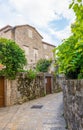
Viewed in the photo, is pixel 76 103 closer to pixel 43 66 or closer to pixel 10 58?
pixel 10 58

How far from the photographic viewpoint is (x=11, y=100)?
564 inches

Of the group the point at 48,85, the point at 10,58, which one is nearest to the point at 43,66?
the point at 48,85

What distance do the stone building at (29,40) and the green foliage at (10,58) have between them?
43.2 feet

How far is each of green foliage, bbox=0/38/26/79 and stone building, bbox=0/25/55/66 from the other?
1316cm

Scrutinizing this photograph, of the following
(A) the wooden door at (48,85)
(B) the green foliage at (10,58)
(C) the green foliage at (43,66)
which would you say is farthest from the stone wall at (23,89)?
(C) the green foliage at (43,66)

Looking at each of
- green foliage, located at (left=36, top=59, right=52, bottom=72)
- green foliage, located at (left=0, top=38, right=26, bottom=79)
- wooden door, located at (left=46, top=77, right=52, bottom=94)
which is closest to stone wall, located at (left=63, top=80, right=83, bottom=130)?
green foliage, located at (left=0, top=38, right=26, bottom=79)

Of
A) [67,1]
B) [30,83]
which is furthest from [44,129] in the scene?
[30,83]

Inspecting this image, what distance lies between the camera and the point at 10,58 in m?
13.9

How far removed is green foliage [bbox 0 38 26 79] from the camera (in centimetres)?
1383

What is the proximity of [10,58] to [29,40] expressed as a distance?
1679 centimetres

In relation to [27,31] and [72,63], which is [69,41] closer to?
[72,63]

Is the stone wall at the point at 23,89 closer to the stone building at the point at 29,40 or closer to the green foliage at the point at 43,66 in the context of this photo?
the green foliage at the point at 43,66

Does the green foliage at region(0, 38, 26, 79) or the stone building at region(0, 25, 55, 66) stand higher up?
the stone building at region(0, 25, 55, 66)

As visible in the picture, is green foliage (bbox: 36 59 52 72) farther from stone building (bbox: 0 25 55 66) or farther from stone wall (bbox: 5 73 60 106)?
stone wall (bbox: 5 73 60 106)
